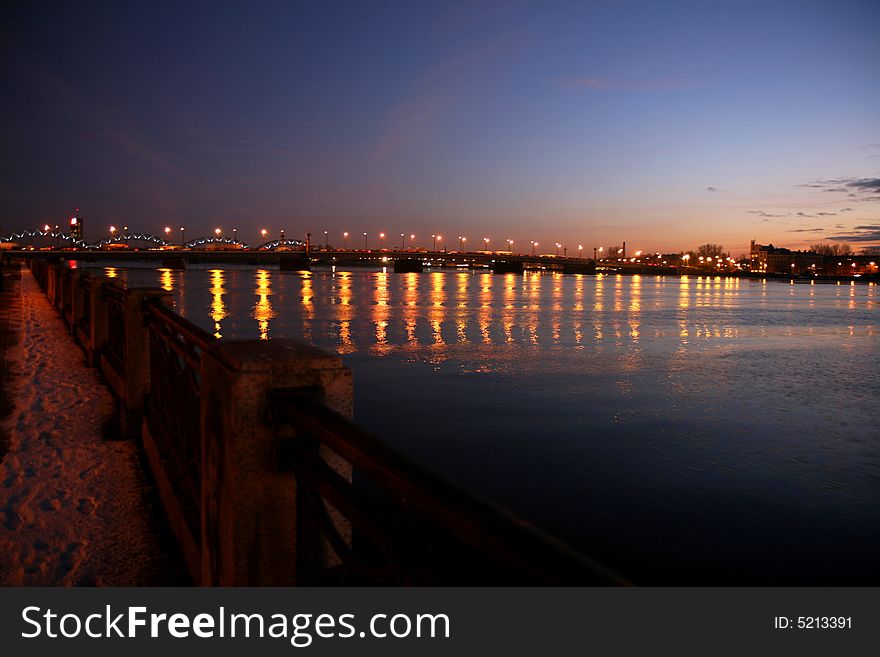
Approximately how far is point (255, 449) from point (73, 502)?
136 inches

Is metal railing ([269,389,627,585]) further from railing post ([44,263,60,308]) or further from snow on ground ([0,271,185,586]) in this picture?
railing post ([44,263,60,308])

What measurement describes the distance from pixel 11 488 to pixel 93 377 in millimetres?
5201

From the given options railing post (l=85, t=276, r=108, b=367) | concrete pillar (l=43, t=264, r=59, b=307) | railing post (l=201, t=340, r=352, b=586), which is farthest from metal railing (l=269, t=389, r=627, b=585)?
concrete pillar (l=43, t=264, r=59, b=307)

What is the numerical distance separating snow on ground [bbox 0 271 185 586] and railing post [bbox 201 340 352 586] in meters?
1.56

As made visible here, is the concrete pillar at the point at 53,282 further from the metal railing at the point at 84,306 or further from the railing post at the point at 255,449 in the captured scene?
the railing post at the point at 255,449

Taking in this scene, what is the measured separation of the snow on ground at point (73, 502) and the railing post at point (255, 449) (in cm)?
156

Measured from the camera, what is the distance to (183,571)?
4406 mm

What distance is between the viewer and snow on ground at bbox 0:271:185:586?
4383 mm

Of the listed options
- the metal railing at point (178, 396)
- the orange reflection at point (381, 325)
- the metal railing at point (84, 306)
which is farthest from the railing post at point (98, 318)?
the orange reflection at point (381, 325)

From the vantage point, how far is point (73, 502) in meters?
5.43

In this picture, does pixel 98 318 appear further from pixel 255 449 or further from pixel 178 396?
pixel 255 449
